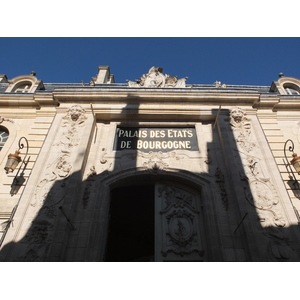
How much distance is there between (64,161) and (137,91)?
14.3 feet

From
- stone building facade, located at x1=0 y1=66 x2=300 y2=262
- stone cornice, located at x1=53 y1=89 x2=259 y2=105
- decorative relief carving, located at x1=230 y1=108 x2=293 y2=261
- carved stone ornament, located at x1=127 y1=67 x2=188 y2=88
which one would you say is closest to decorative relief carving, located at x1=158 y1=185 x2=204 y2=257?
stone building facade, located at x1=0 y1=66 x2=300 y2=262

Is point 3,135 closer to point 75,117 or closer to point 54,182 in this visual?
point 75,117

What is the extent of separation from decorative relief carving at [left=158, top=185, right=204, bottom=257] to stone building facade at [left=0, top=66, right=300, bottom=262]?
33 millimetres

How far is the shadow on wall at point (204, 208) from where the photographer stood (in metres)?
6.57

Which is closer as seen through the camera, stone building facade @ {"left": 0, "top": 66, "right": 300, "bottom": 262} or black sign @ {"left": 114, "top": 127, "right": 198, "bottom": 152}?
stone building facade @ {"left": 0, "top": 66, "right": 300, "bottom": 262}

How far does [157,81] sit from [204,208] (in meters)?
7.15

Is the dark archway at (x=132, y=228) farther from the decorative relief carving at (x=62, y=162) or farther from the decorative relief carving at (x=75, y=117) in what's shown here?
the decorative relief carving at (x=75, y=117)

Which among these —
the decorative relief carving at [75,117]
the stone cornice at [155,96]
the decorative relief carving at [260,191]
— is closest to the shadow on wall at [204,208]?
the decorative relief carving at [260,191]

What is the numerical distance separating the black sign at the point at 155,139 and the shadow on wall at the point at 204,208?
1.90 feet

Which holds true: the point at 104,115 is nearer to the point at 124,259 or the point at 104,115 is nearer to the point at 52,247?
the point at 52,247

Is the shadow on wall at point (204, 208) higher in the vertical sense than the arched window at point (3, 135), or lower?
lower

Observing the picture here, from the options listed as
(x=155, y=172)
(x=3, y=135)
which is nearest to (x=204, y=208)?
(x=155, y=172)

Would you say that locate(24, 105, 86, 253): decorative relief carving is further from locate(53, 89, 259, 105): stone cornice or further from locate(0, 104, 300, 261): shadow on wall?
locate(53, 89, 259, 105): stone cornice

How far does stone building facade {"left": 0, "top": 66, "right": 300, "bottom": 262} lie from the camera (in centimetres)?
686
